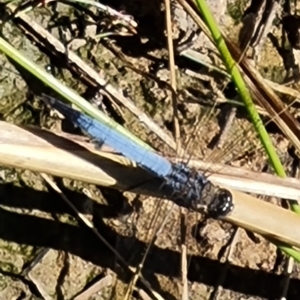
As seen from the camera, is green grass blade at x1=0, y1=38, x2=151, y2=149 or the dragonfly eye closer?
the dragonfly eye

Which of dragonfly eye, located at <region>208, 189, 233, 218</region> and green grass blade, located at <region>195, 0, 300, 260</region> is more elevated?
green grass blade, located at <region>195, 0, 300, 260</region>

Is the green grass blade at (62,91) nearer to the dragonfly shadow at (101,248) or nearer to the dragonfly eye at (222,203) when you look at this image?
the dragonfly eye at (222,203)

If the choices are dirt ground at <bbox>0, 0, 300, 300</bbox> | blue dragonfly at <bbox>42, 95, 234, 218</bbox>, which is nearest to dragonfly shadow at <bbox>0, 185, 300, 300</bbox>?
dirt ground at <bbox>0, 0, 300, 300</bbox>

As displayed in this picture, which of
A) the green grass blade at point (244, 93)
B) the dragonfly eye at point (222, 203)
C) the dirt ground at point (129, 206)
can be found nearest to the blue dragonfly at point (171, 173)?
the dragonfly eye at point (222, 203)

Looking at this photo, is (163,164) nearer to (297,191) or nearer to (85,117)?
(85,117)

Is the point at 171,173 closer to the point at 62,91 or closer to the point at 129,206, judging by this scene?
the point at 62,91

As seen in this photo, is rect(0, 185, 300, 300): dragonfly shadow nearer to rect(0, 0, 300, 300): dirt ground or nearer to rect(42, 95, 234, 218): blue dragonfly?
rect(0, 0, 300, 300): dirt ground

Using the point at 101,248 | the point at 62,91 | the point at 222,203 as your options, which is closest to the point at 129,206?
the point at 101,248
